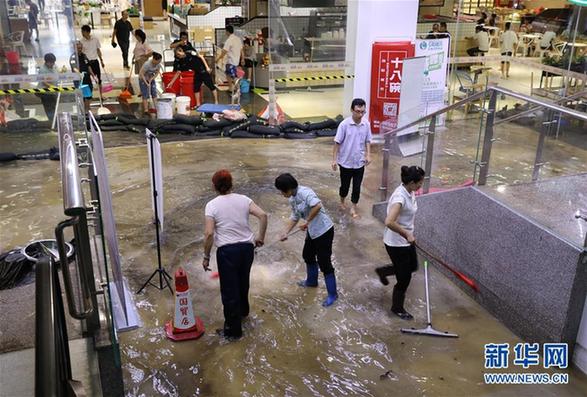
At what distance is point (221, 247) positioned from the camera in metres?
4.67

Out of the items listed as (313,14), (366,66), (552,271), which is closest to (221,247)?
(552,271)

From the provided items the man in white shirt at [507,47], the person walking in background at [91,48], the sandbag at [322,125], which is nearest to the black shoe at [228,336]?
the sandbag at [322,125]

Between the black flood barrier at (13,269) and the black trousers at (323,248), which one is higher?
the black trousers at (323,248)

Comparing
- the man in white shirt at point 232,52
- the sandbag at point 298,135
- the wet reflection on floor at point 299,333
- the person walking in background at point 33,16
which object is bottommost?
the wet reflection on floor at point 299,333

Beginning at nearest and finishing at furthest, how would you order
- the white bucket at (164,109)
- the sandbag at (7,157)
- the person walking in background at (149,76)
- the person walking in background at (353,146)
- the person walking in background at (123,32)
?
the person walking in background at (353,146)
the sandbag at (7,157)
the white bucket at (164,109)
the person walking in background at (149,76)
the person walking in background at (123,32)

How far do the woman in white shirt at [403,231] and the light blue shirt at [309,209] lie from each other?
1.88ft

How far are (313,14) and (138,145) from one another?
4.29 m

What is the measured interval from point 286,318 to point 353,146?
2.68 metres

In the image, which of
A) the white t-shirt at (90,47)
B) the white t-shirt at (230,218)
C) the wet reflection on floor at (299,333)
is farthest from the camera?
the white t-shirt at (90,47)

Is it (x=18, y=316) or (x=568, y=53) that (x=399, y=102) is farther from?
(x=18, y=316)

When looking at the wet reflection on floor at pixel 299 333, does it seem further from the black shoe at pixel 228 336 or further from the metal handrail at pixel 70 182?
the metal handrail at pixel 70 182

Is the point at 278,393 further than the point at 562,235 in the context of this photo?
No

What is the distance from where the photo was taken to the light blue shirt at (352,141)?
7074 mm

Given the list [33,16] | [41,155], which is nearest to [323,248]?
[41,155]
